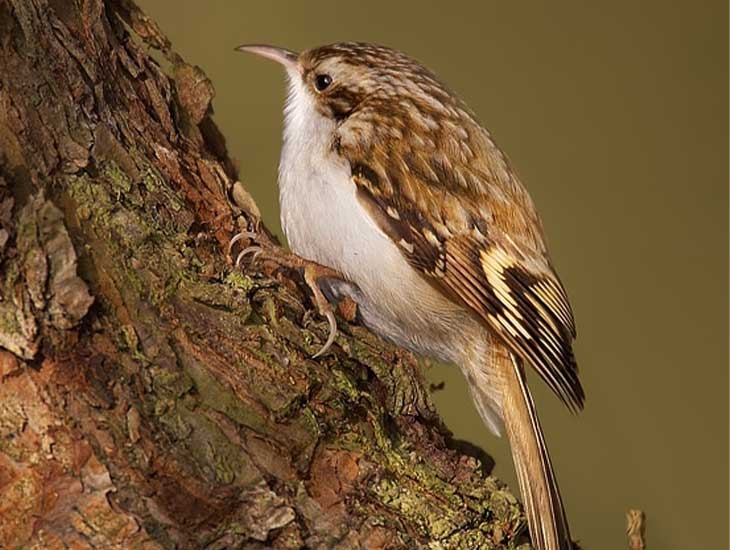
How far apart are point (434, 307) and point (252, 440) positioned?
461 mm

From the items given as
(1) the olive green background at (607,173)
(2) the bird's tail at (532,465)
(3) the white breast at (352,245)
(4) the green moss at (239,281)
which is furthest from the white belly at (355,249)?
(1) the olive green background at (607,173)

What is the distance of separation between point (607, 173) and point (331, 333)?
1.51 m

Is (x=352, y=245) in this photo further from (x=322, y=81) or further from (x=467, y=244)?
(x=322, y=81)

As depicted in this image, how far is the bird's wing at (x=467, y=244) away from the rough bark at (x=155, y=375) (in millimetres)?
149

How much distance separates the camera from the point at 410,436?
4.50 ft

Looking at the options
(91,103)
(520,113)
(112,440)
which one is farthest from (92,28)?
(520,113)

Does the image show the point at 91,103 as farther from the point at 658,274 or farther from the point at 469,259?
the point at 658,274

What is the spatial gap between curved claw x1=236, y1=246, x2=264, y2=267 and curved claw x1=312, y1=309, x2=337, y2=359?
A: 0.11 metres

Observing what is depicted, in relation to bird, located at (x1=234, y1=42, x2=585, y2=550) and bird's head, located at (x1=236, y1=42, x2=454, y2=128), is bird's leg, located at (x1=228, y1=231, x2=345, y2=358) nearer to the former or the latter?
bird, located at (x1=234, y1=42, x2=585, y2=550)

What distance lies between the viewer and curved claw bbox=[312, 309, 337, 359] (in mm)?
1298

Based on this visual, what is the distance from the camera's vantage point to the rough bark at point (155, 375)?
107 centimetres

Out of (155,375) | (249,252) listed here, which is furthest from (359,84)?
(155,375)

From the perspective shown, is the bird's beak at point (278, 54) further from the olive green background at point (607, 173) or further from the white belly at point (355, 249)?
the olive green background at point (607, 173)

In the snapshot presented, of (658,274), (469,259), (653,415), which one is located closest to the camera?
(469,259)
